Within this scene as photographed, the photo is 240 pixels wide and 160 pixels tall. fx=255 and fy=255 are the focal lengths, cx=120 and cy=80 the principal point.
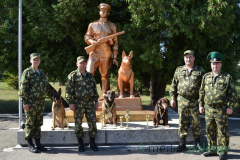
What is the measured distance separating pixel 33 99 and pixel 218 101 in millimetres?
3499

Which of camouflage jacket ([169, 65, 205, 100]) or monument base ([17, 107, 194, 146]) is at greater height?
camouflage jacket ([169, 65, 205, 100])

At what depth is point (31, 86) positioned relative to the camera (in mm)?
5051

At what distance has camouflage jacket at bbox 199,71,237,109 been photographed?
449 centimetres

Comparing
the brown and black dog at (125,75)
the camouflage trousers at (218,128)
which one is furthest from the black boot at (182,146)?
the brown and black dog at (125,75)

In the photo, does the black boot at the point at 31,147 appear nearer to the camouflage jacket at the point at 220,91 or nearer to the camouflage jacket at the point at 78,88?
the camouflage jacket at the point at 78,88

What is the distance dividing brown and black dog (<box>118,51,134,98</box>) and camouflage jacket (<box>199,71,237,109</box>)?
8.01 feet

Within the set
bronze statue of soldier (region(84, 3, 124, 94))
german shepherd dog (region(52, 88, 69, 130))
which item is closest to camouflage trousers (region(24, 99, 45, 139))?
german shepherd dog (region(52, 88, 69, 130))

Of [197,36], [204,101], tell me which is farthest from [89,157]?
[197,36]

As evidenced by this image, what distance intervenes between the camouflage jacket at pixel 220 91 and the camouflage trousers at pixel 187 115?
0.39 m

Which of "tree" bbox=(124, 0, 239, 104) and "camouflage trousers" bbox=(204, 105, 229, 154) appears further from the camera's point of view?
"tree" bbox=(124, 0, 239, 104)

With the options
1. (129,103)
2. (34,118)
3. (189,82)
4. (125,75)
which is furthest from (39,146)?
(189,82)

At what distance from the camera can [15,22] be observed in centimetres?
935

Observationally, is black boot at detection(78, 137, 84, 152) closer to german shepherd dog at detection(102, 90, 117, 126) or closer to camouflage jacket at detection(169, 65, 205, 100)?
german shepherd dog at detection(102, 90, 117, 126)

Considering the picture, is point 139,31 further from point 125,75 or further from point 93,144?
point 93,144
